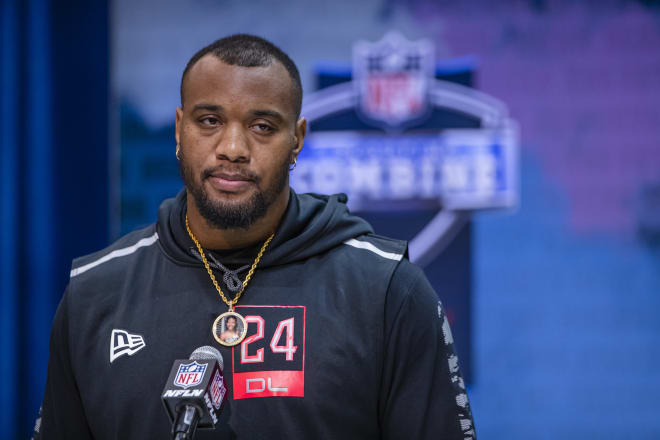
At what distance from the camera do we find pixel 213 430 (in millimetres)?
1081

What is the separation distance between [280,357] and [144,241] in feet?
1.27

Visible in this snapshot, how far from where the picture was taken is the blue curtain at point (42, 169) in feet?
8.83

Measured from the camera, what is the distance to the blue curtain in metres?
2.69

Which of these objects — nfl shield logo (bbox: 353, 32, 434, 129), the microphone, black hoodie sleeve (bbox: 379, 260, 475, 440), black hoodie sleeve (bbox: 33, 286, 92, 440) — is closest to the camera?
the microphone

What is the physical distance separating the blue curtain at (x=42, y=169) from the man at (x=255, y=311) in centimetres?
161

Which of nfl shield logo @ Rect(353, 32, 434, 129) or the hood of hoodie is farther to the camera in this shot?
nfl shield logo @ Rect(353, 32, 434, 129)

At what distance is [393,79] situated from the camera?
106 inches

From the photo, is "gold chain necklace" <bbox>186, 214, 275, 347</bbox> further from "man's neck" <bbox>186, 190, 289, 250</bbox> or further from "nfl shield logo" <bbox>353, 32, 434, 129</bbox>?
"nfl shield logo" <bbox>353, 32, 434, 129</bbox>

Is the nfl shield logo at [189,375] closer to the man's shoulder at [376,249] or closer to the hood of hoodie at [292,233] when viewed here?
the hood of hoodie at [292,233]

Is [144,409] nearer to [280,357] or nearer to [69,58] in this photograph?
[280,357]

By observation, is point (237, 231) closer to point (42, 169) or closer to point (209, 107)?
point (209, 107)

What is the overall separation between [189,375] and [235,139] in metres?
0.40

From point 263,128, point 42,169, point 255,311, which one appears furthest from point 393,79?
point 255,311

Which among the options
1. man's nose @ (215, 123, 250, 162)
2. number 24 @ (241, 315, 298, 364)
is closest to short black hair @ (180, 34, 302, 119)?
man's nose @ (215, 123, 250, 162)
